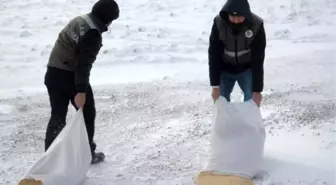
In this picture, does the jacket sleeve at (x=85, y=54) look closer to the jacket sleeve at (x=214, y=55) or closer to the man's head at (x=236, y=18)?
the jacket sleeve at (x=214, y=55)

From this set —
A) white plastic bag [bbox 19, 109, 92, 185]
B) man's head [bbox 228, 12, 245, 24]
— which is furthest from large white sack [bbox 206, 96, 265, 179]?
white plastic bag [bbox 19, 109, 92, 185]

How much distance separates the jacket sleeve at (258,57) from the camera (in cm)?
376

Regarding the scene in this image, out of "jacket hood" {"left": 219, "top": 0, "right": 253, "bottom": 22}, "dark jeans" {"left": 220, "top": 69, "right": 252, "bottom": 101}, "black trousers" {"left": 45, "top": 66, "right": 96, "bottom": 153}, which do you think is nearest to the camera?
"jacket hood" {"left": 219, "top": 0, "right": 253, "bottom": 22}

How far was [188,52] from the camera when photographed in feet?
27.8

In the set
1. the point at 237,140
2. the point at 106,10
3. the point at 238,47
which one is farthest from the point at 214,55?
the point at 106,10

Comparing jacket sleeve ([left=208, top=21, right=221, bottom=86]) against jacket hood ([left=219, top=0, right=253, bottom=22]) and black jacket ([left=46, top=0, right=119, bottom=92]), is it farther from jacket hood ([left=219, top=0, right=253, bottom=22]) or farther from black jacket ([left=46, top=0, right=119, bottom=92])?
black jacket ([left=46, top=0, right=119, bottom=92])

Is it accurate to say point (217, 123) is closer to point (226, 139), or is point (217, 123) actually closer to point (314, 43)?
point (226, 139)

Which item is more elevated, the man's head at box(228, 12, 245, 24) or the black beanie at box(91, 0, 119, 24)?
the black beanie at box(91, 0, 119, 24)

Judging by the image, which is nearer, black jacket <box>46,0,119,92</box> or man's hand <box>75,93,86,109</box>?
black jacket <box>46,0,119,92</box>

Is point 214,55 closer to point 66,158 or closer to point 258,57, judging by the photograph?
point 258,57

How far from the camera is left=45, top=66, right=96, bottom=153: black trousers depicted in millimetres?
3943

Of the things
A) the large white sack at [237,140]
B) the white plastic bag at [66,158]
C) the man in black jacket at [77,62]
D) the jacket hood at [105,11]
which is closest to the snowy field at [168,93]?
the large white sack at [237,140]

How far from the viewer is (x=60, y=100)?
13.2 feet

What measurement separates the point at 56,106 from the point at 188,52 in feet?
15.4
